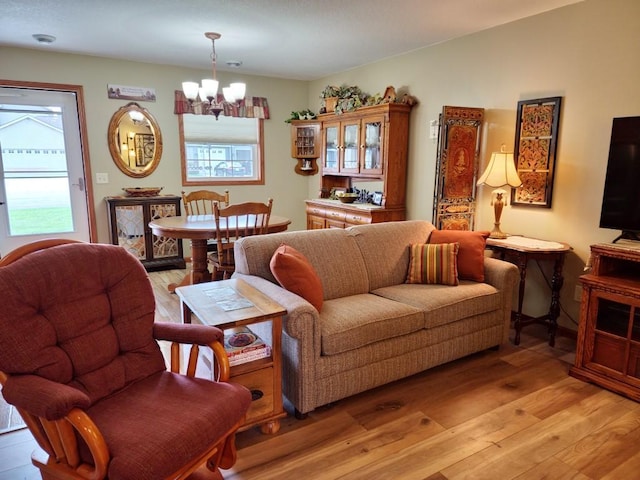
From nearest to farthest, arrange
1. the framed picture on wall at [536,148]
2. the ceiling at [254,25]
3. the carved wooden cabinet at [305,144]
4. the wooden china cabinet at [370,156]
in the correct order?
the ceiling at [254,25] < the framed picture on wall at [536,148] < the wooden china cabinet at [370,156] < the carved wooden cabinet at [305,144]

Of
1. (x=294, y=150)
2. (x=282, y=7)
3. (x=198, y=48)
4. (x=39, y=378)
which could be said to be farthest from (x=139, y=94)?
(x=39, y=378)

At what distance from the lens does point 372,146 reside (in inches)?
181

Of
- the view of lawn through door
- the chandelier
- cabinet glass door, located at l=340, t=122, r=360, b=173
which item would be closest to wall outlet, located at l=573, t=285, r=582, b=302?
cabinet glass door, located at l=340, t=122, r=360, b=173

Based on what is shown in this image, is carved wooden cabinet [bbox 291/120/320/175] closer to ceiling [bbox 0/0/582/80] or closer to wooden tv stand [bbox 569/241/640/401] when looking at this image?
ceiling [bbox 0/0/582/80]

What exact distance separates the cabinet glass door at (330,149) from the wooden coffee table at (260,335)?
3339 millimetres

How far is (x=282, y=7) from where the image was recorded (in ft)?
10.4

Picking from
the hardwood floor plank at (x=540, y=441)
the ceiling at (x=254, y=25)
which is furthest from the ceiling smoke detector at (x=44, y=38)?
the hardwood floor plank at (x=540, y=441)

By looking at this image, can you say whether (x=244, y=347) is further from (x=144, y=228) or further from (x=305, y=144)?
(x=305, y=144)

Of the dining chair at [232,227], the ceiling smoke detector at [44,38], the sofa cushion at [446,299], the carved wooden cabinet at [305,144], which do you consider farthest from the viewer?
the carved wooden cabinet at [305,144]

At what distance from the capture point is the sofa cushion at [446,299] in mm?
2568

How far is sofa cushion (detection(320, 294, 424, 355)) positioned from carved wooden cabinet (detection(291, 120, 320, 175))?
360 cm

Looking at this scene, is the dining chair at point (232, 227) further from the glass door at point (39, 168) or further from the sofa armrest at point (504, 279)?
the glass door at point (39, 168)

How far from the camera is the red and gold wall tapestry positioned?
139 inches

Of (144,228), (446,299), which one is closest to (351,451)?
(446,299)
